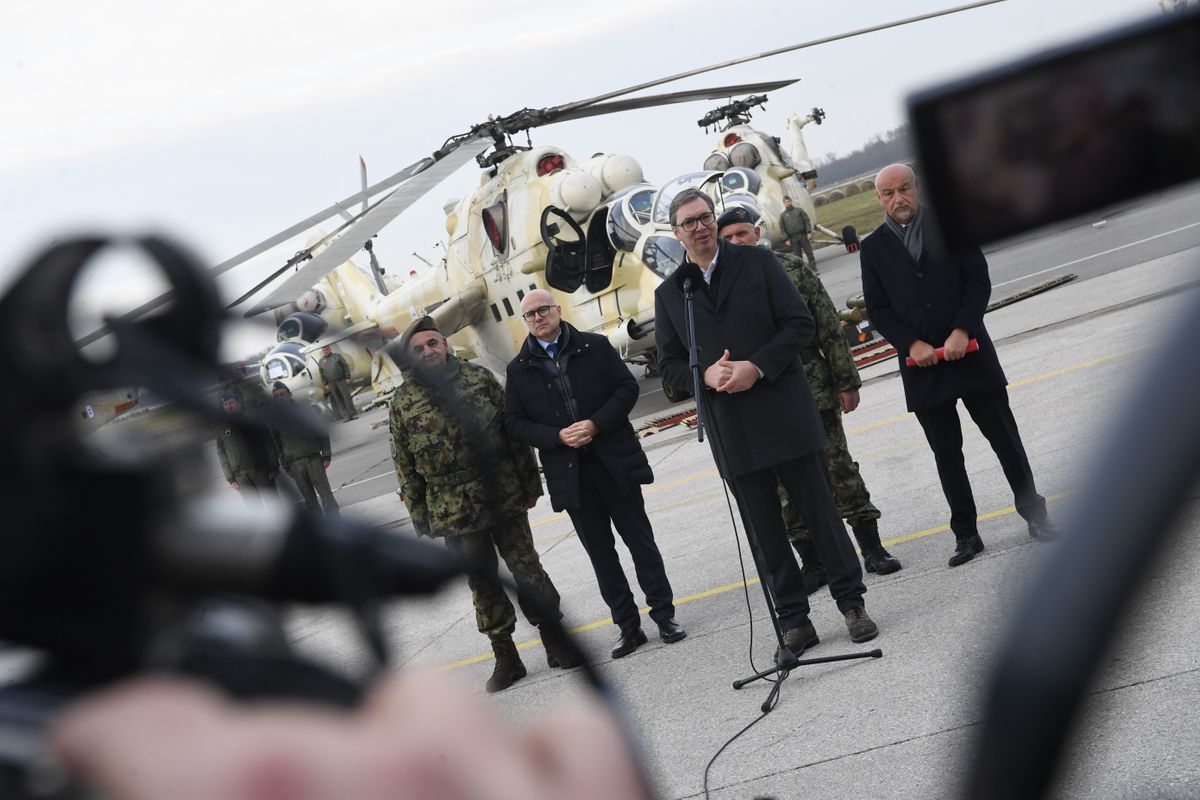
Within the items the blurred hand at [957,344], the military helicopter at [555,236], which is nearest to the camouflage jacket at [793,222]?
the military helicopter at [555,236]

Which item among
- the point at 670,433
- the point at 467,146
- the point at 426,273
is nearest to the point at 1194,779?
the point at 670,433

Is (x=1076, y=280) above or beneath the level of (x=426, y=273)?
beneath

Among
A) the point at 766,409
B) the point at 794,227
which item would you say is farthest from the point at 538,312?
the point at 794,227

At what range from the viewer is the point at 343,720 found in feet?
2.19

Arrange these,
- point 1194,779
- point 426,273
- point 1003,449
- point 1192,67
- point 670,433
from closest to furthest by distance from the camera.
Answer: point 1192,67, point 1194,779, point 1003,449, point 670,433, point 426,273

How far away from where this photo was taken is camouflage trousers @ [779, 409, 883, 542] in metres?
6.24

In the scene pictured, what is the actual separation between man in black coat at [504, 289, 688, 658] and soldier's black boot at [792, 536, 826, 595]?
0.68m

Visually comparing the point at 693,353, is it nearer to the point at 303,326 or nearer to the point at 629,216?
the point at 303,326

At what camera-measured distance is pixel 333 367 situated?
1221mm

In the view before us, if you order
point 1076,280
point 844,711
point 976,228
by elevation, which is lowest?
point 1076,280

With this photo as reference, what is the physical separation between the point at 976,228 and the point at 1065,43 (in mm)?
90

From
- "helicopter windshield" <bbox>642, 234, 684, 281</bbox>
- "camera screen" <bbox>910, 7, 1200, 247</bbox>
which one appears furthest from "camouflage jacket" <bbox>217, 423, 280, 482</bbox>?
"helicopter windshield" <bbox>642, 234, 684, 281</bbox>

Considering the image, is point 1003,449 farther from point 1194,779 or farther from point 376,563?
point 376,563

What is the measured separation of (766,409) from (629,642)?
159cm
